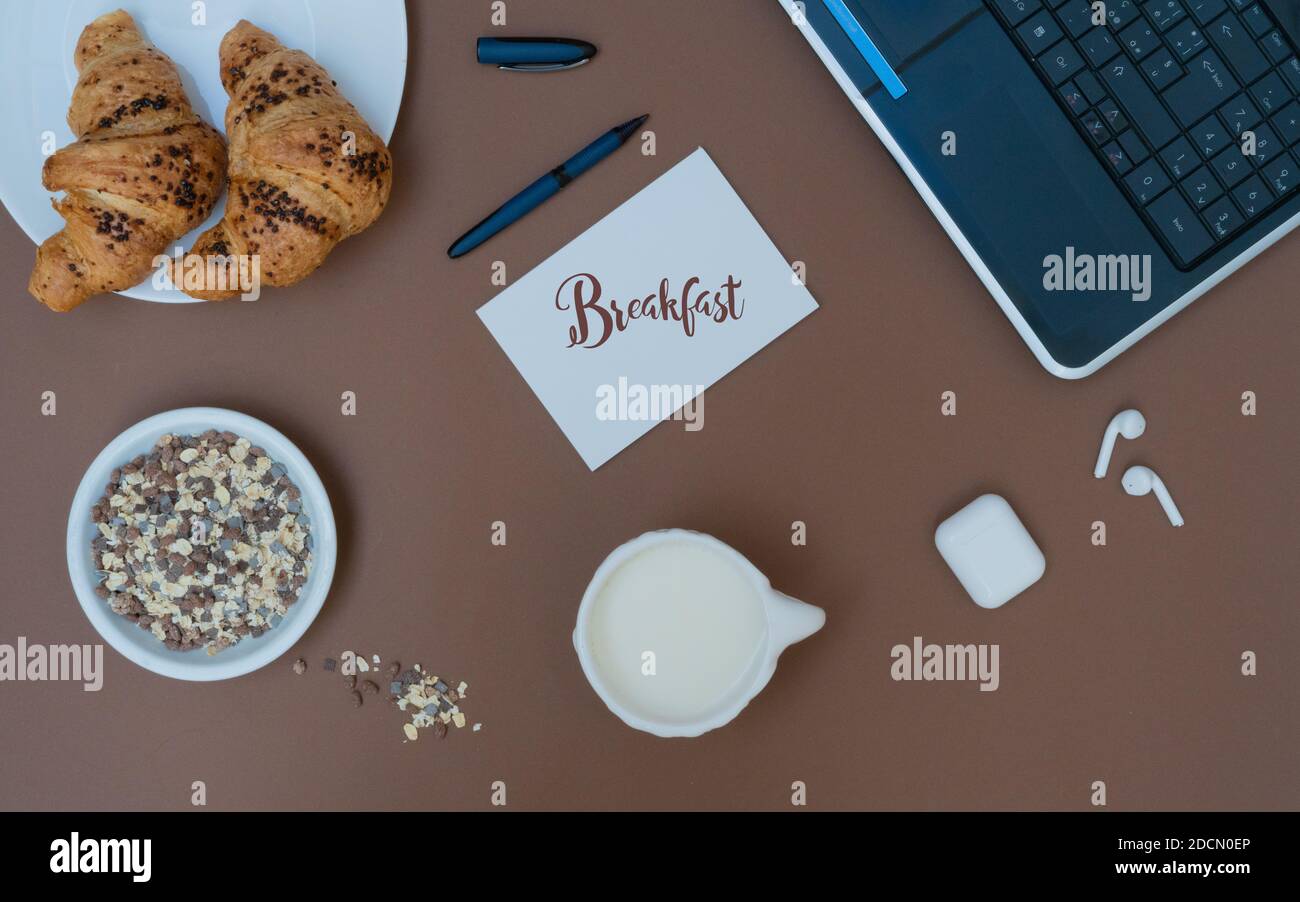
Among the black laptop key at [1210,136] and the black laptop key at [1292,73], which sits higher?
the black laptop key at [1292,73]

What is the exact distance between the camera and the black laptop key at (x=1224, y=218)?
0.72m

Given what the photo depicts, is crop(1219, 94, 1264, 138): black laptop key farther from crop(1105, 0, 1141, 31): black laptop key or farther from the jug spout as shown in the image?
the jug spout

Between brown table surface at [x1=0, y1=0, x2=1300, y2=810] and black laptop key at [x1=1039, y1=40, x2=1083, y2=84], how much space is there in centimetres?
14

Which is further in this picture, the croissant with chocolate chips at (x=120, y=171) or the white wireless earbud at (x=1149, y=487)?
the white wireless earbud at (x=1149, y=487)

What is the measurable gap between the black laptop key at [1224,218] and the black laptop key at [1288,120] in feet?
Answer: 0.21

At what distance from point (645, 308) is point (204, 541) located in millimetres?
420

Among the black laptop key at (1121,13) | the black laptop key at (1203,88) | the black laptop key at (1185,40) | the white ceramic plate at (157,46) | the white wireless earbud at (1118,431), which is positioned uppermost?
the white ceramic plate at (157,46)

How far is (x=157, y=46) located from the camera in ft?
2.43

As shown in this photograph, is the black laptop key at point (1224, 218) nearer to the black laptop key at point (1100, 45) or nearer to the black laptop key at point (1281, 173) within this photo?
the black laptop key at point (1281, 173)

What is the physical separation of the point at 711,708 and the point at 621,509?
7.2 inches

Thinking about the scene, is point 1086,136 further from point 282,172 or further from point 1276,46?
point 282,172

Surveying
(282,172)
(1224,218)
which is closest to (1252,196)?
(1224,218)

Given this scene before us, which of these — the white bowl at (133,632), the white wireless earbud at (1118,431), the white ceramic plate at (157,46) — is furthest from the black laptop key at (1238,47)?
the white bowl at (133,632)
